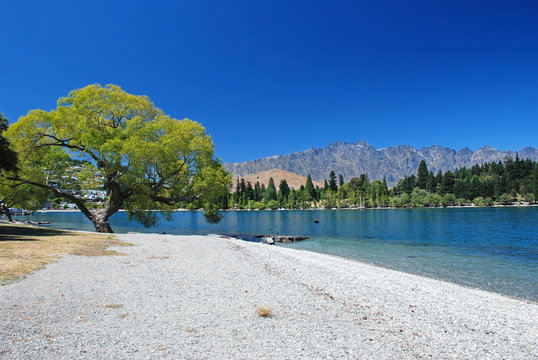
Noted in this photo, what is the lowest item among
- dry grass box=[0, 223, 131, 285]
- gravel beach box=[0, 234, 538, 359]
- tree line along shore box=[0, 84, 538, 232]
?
gravel beach box=[0, 234, 538, 359]

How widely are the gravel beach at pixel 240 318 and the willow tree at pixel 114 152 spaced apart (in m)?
19.3

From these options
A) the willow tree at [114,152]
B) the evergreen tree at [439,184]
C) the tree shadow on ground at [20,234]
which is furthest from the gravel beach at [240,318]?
the evergreen tree at [439,184]

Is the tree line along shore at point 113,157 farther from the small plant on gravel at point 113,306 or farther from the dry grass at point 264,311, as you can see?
the dry grass at point 264,311

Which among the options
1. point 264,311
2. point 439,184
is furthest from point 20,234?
point 439,184

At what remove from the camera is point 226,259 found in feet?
62.4

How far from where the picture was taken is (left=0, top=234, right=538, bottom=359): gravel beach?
6.52m

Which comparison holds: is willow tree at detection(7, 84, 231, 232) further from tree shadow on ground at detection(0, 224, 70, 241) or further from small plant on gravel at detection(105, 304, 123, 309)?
small plant on gravel at detection(105, 304, 123, 309)

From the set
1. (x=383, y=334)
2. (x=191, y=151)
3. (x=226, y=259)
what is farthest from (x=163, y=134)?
(x=383, y=334)

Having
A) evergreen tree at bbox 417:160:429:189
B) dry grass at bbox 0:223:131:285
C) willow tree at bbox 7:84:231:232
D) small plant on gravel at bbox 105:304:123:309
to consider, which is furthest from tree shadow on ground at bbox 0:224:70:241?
evergreen tree at bbox 417:160:429:189

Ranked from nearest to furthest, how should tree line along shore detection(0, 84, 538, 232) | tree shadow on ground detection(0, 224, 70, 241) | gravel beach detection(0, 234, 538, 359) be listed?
gravel beach detection(0, 234, 538, 359)
tree shadow on ground detection(0, 224, 70, 241)
tree line along shore detection(0, 84, 538, 232)

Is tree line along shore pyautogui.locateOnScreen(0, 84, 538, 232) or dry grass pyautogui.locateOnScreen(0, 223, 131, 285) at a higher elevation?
tree line along shore pyautogui.locateOnScreen(0, 84, 538, 232)

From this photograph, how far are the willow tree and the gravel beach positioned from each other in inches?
759

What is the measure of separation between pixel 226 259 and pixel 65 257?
8.74m

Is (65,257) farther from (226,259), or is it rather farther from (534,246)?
(534,246)
